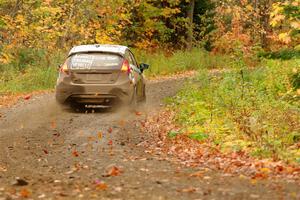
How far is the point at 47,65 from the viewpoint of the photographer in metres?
27.2

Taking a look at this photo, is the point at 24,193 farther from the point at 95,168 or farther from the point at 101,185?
the point at 95,168

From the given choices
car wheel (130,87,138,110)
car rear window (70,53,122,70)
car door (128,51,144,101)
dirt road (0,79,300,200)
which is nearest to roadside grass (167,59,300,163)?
car door (128,51,144,101)

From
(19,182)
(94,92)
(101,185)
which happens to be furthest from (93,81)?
(101,185)

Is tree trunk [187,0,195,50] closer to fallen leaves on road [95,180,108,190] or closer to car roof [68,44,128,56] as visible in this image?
car roof [68,44,128,56]

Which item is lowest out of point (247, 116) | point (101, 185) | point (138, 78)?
point (101, 185)

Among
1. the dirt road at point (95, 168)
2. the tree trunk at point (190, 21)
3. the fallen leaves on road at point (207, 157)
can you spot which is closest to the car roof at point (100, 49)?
the dirt road at point (95, 168)

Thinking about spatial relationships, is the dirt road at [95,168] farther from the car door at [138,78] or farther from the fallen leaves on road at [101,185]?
the car door at [138,78]

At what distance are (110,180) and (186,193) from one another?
142 cm

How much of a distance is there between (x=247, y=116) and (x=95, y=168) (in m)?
4.37

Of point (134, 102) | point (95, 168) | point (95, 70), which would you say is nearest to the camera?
point (95, 168)

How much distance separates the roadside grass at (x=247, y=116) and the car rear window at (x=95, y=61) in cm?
219

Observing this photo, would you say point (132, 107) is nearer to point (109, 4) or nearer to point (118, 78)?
point (118, 78)

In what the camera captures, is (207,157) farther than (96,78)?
No

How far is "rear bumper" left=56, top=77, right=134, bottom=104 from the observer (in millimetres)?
16359
